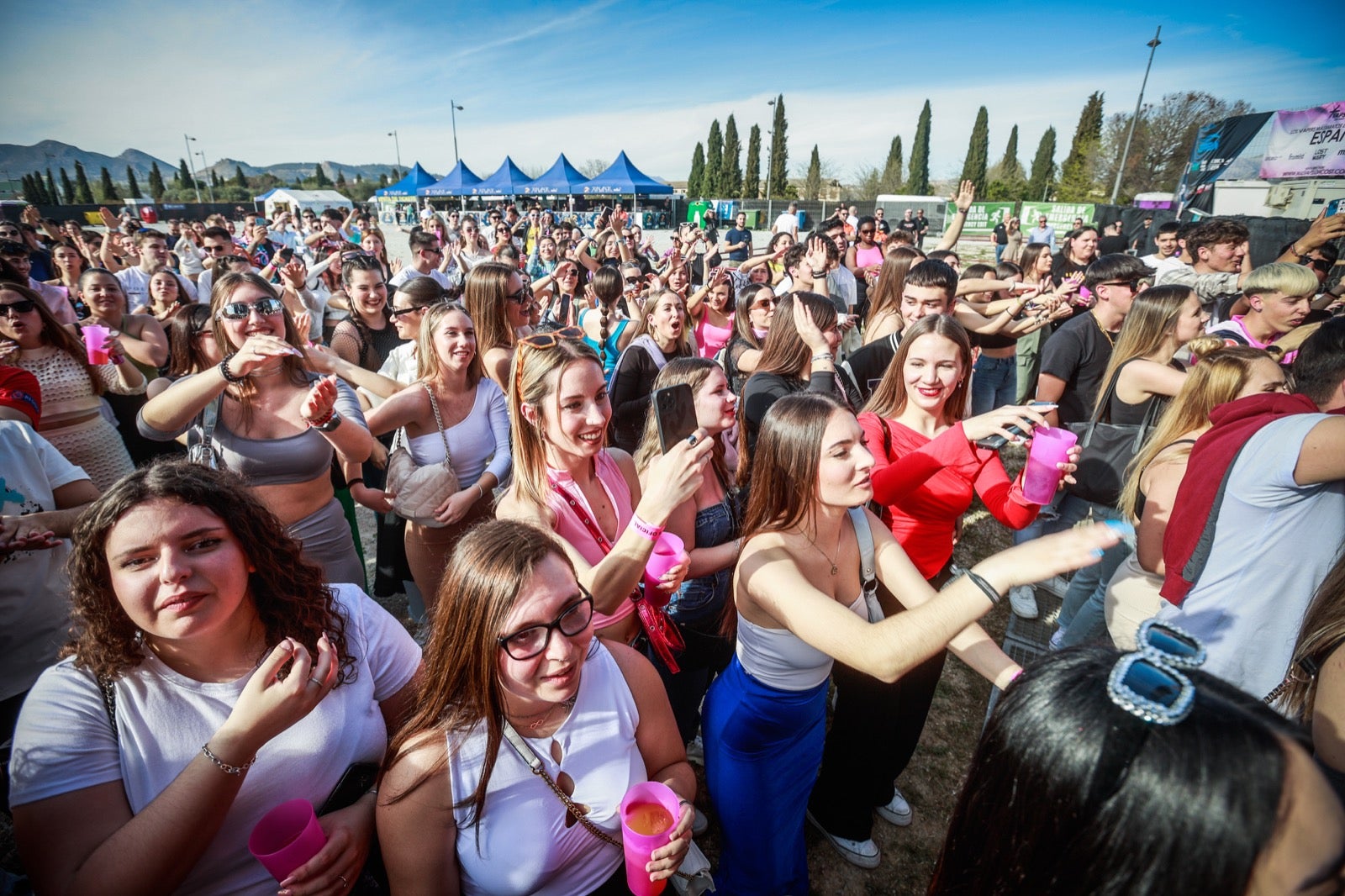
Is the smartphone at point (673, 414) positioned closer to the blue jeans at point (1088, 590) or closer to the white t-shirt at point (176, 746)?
the white t-shirt at point (176, 746)

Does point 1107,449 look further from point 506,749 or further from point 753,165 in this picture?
point 753,165

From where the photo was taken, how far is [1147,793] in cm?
83

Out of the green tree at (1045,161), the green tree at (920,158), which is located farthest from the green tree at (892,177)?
the green tree at (1045,161)

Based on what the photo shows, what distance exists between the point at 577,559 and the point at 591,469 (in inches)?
20.9

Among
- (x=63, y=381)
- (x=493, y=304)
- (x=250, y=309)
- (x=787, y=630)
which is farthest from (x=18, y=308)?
(x=787, y=630)

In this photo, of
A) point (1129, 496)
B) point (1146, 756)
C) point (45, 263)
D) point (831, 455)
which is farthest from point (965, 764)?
point (45, 263)

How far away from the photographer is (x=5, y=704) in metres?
2.11

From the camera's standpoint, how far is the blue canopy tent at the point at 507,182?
2814cm

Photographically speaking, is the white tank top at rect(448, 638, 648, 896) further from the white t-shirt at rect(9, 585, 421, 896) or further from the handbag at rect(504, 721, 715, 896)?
the white t-shirt at rect(9, 585, 421, 896)

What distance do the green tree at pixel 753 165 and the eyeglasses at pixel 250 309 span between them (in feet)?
195

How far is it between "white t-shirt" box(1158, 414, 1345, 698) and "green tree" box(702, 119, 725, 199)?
198 ft

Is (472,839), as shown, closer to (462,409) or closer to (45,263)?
(462,409)

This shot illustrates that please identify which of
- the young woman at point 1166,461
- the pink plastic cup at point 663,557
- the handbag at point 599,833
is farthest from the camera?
the young woman at point 1166,461

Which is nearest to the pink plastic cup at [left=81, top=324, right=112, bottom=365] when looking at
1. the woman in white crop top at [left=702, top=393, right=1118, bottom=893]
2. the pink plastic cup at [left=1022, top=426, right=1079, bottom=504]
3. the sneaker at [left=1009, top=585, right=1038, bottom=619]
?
the woman in white crop top at [left=702, top=393, right=1118, bottom=893]
